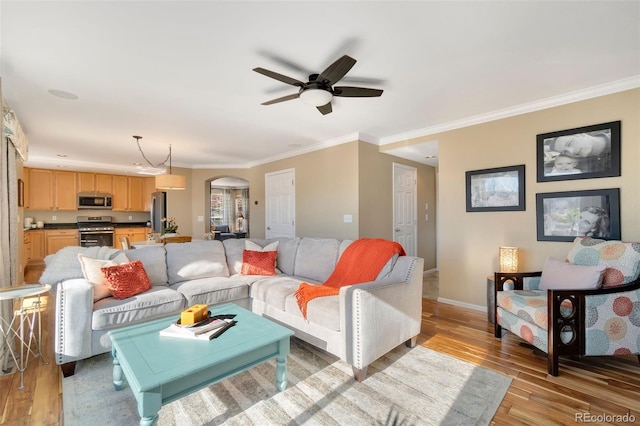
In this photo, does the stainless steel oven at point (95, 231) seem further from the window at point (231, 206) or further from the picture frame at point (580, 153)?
the picture frame at point (580, 153)

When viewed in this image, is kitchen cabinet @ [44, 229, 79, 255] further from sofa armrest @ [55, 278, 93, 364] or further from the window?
sofa armrest @ [55, 278, 93, 364]

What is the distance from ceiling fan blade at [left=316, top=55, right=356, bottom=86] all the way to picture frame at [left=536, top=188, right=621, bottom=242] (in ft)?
8.78

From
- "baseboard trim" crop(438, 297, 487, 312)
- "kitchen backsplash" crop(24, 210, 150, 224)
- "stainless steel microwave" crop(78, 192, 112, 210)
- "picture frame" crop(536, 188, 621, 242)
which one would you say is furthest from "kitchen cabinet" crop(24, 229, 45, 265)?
"picture frame" crop(536, 188, 621, 242)

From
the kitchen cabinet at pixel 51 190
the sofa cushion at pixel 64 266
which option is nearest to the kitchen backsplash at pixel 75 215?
the kitchen cabinet at pixel 51 190

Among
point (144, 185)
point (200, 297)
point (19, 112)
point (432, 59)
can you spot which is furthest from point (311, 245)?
point (144, 185)

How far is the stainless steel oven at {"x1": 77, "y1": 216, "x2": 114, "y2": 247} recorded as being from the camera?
714 cm

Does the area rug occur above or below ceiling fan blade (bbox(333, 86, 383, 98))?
below

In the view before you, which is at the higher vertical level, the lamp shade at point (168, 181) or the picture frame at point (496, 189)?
the lamp shade at point (168, 181)

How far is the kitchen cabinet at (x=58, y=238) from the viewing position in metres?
6.85

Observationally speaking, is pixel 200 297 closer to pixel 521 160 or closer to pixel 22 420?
pixel 22 420

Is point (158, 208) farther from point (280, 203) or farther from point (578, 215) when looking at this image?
point (578, 215)

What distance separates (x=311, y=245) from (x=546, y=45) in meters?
2.85

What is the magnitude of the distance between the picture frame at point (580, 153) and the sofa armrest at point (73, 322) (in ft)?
14.8

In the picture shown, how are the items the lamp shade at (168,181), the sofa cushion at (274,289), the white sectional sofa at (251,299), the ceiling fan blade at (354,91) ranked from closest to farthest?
the white sectional sofa at (251,299) < the ceiling fan blade at (354,91) < the sofa cushion at (274,289) < the lamp shade at (168,181)
